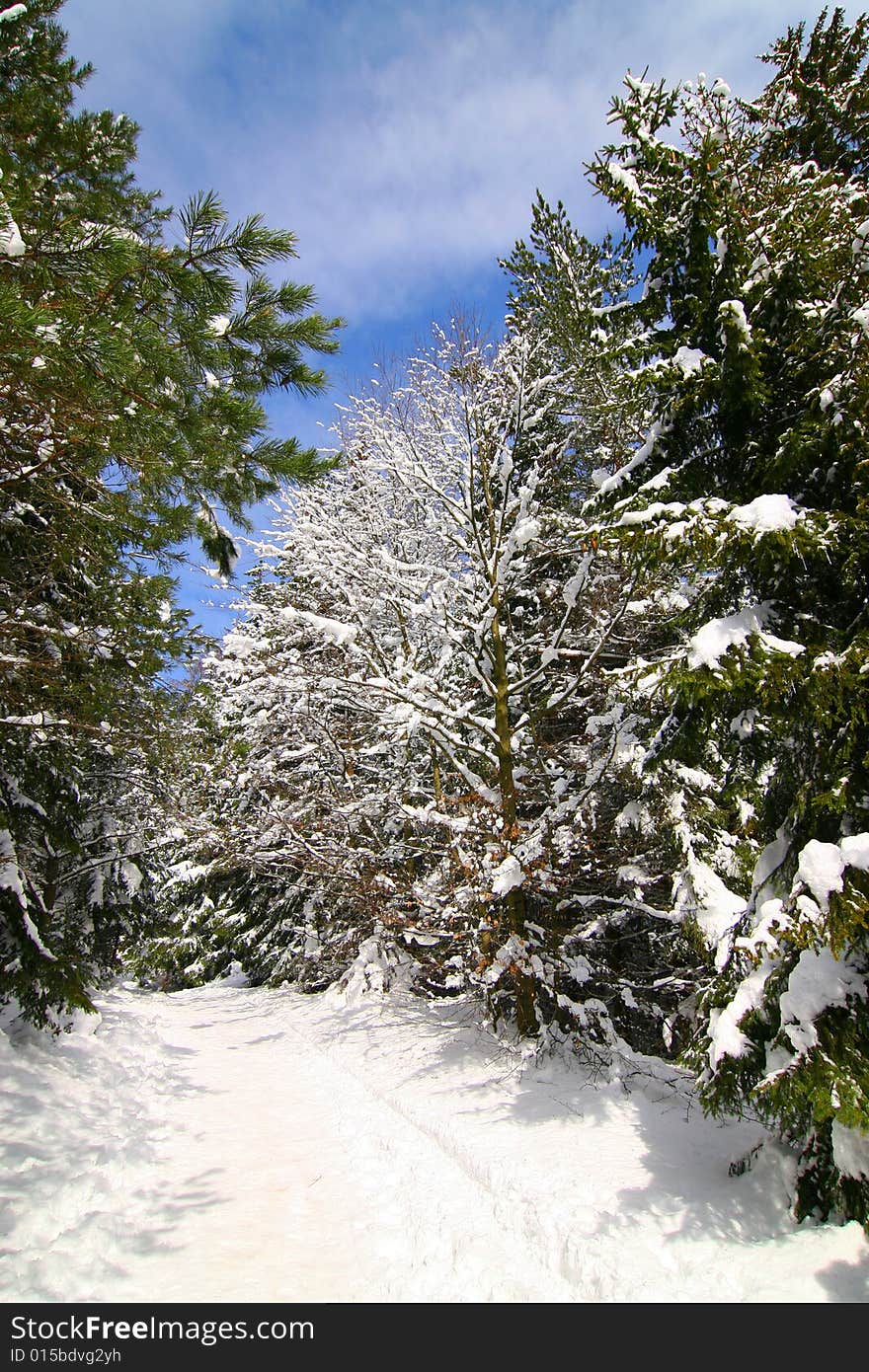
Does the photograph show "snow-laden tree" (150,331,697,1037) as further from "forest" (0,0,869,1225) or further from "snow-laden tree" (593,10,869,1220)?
"snow-laden tree" (593,10,869,1220)

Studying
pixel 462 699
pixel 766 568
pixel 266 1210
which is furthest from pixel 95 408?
pixel 462 699

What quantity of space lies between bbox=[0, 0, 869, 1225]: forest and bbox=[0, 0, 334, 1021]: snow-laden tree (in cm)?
3

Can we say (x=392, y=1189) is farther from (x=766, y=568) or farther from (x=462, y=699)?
(x=462, y=699)

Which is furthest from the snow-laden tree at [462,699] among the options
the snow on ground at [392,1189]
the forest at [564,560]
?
the snow on ground at [392,1189]

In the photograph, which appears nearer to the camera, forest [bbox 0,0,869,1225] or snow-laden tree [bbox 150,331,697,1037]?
forest [bbox 0,0,869,1225]

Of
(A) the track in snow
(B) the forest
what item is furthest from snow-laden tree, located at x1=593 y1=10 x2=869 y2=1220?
(A) the track in snow

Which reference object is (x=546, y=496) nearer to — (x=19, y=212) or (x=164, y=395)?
(x=164, y=395)

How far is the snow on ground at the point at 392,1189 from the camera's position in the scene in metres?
3.46

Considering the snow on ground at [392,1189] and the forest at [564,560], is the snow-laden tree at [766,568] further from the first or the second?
the snow on ground at [392,1189]

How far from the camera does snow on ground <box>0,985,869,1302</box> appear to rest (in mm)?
3459

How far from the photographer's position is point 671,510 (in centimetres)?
424

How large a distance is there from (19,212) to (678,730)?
16.1ft

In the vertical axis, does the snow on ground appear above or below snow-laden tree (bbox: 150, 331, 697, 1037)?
below
